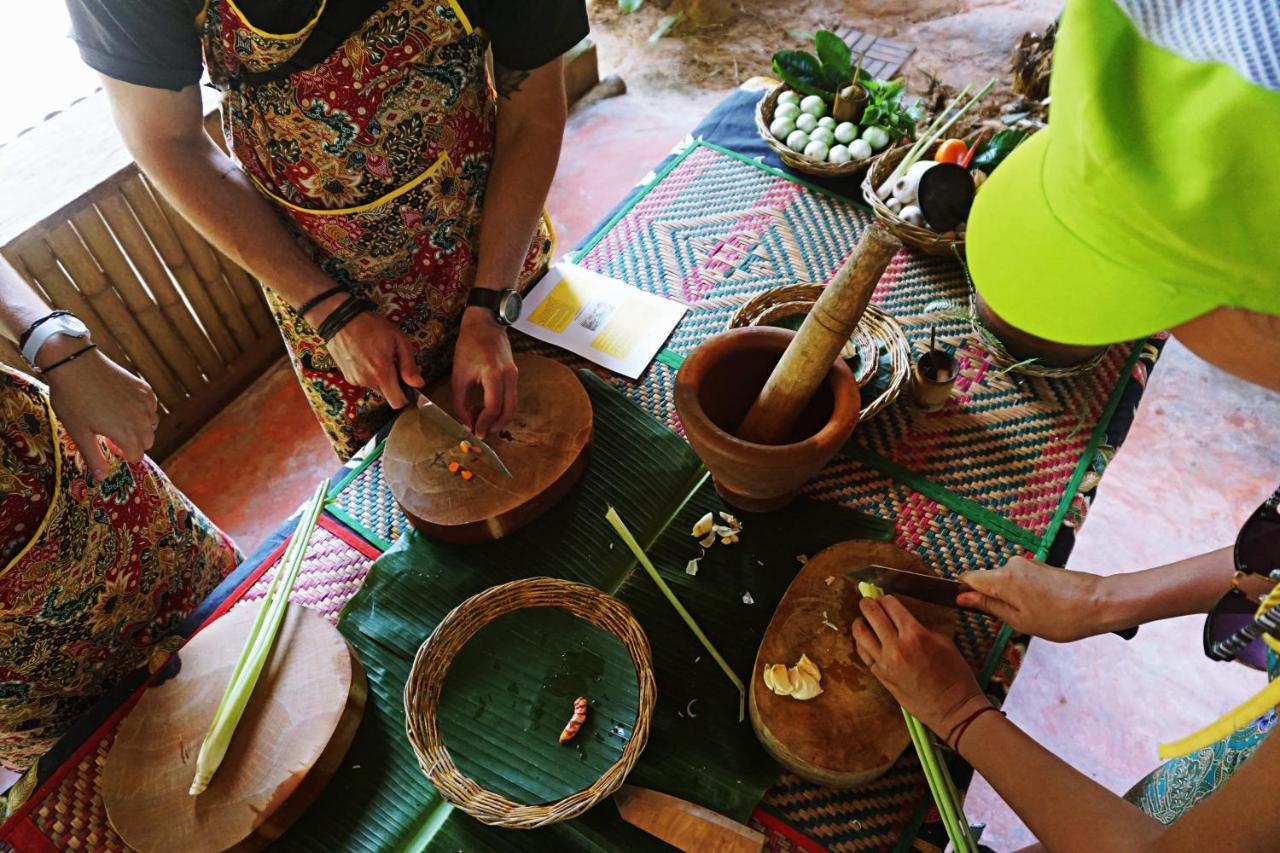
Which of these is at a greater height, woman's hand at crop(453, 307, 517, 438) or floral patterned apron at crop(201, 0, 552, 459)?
floral patterned apron at crop(201, 0, 552, 459)

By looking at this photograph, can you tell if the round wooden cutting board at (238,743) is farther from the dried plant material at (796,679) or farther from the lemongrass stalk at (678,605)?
the dried plant material at (796,679)

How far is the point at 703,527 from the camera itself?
1259 millimetres

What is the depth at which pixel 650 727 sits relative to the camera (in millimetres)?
1057

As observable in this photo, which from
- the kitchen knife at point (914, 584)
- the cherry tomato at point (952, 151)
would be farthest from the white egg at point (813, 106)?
the kitchen knife at point (914, 584)

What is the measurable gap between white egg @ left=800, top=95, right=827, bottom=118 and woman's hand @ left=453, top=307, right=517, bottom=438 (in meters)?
1.13

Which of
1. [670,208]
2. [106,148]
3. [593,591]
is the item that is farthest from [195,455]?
[593,591]

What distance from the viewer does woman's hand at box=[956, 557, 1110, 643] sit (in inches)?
42.3

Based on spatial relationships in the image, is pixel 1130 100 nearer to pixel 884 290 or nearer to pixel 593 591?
pixel 593 591

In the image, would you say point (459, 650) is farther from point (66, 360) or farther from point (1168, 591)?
point (1168, 591)

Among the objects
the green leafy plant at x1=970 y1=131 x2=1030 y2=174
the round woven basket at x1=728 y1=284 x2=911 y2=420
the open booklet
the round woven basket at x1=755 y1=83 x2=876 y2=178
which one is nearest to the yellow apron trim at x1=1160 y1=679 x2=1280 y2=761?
the round woven basket at x1=728 y1=284 x2=911 y2=420

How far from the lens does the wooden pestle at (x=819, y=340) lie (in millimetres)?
1025

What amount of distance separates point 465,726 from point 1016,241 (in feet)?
3.06

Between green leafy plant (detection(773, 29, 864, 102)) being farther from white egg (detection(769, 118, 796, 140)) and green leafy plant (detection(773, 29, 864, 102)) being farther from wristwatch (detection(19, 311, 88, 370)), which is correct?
wristwatch (detection(19, 311, 88, 370))

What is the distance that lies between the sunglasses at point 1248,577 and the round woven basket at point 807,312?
59 cm
